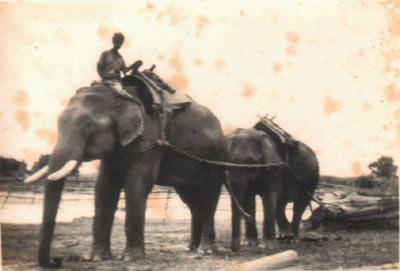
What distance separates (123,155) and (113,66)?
67 cm

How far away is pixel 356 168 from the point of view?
5.49 metres

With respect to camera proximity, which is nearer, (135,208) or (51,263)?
(51,263)

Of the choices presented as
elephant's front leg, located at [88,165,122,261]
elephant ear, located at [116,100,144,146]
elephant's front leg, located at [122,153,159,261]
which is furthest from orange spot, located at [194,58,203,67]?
elephant's front leg, located at [88,165,122,261]

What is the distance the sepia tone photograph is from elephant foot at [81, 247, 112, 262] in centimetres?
1

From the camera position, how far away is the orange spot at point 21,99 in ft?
15.0

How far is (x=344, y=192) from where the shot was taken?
581 cm

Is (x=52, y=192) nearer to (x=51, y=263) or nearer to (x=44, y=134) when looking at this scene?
(x=51, y=263)

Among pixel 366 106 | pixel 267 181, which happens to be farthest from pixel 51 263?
pixel 366 106

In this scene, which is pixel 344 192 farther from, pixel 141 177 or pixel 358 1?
pixel 141 177

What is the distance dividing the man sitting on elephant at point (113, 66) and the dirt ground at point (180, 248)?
3.93ft

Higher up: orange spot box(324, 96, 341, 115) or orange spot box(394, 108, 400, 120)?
orange spot box(324, 96, 341, 115)

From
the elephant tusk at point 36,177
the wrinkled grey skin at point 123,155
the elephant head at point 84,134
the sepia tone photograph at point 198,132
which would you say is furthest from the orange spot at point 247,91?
the elephant tusk at point 36,177

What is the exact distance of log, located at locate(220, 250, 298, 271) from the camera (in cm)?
432

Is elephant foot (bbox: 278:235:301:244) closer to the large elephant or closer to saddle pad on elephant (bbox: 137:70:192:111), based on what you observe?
the large elephant
